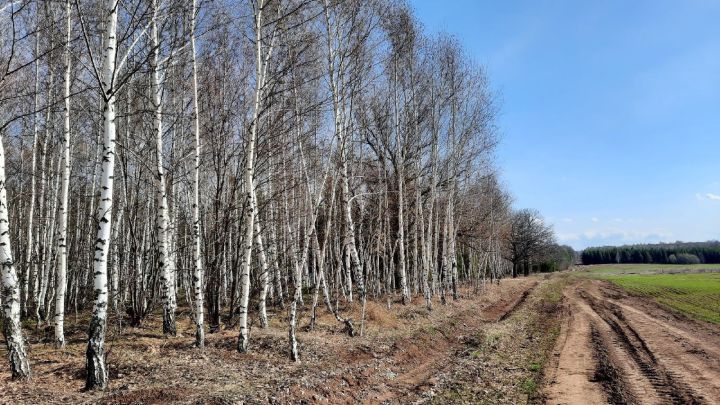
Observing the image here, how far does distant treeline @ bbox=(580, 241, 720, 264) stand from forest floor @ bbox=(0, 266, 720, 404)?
4795 inches

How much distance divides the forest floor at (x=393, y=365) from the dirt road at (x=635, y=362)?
35 mm

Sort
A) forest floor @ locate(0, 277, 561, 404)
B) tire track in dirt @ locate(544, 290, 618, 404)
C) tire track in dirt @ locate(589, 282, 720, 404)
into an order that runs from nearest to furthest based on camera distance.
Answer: forest floor @ locate(0, 277, 561, 404) < tire track in dirt @ locate(544, 290, 618, 404) < tire track in dirt @ locate(589, 282, 720, 404)

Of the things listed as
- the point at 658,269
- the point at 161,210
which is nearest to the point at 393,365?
the point at 161,210

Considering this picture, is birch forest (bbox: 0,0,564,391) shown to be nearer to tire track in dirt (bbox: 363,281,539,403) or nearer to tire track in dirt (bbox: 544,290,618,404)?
tire track in dirt (bbox: 363,281,539,403)

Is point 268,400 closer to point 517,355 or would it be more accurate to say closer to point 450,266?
point 517,355

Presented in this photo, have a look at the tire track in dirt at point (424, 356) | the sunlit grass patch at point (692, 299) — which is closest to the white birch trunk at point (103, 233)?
the tire track in dirt at point (424, 356)

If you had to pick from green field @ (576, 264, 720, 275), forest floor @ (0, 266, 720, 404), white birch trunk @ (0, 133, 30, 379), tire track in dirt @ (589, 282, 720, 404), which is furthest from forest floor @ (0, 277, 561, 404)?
green field @ (576, 264, 720, 275)

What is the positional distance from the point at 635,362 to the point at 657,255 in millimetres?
138310

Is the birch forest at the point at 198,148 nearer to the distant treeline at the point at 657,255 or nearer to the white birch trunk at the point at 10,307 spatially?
the white birch trunk at the point at 10,307

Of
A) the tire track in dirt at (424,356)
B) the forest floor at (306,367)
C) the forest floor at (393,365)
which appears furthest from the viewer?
the tire track in dirt at (424,356)

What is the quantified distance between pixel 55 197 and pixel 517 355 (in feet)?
53.2

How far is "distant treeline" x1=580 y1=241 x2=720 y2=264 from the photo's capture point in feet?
378

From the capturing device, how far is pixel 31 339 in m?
11.3

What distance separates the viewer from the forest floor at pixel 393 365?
7.07m
